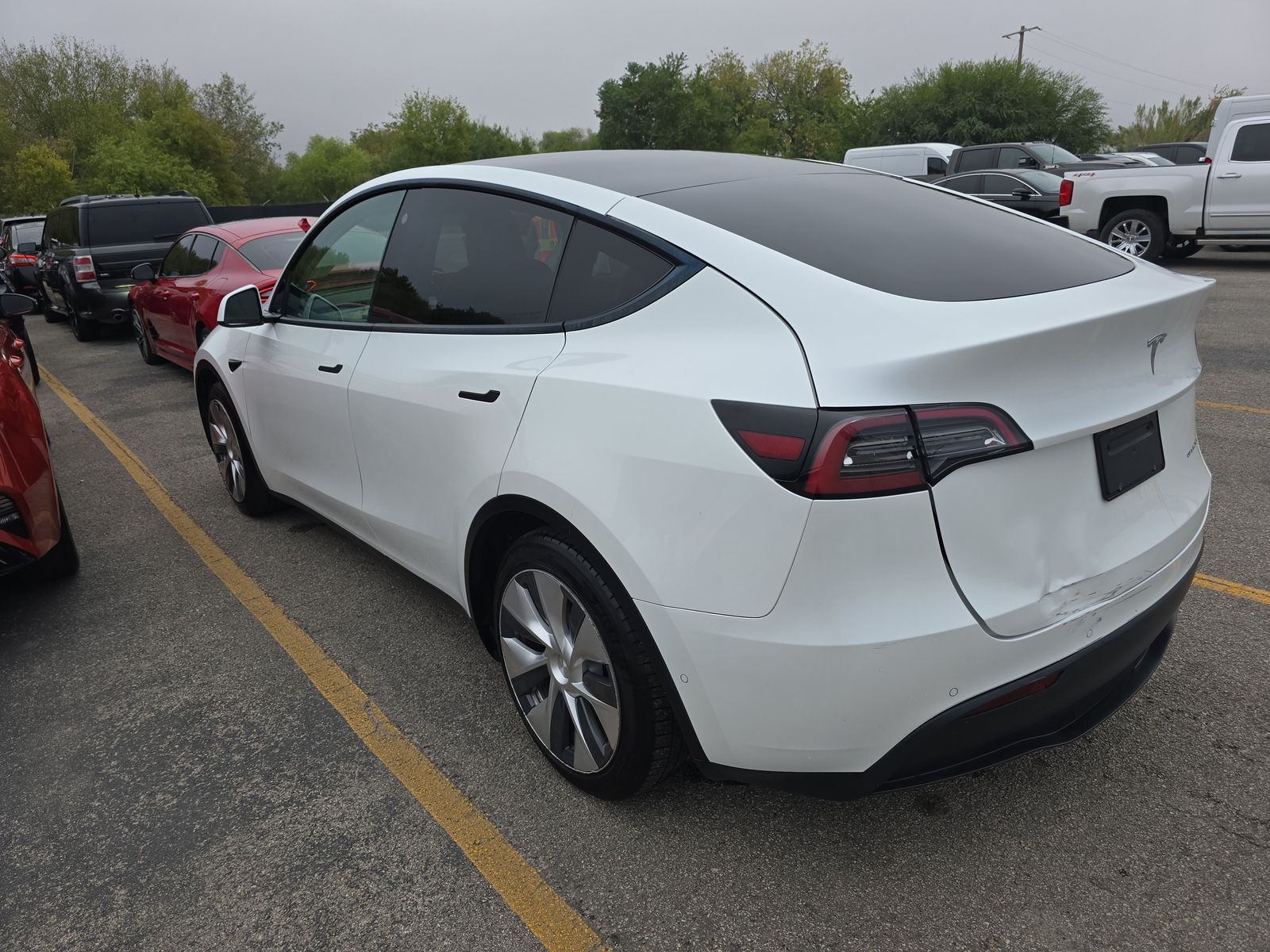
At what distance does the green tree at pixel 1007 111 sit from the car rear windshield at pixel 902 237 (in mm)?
45375

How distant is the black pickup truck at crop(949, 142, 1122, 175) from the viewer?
19.1 metres

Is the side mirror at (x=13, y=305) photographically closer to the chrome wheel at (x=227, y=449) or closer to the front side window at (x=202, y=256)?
the chrome wheel at (x=227, y=449)

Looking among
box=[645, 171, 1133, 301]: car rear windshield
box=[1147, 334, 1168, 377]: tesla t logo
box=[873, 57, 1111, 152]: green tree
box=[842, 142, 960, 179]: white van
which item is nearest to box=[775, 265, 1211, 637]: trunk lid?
box=[1147, 334, 1168, 377]: tesla t logo

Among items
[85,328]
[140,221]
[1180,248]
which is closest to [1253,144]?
[1180,248]

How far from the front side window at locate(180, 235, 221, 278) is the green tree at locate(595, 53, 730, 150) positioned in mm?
67042

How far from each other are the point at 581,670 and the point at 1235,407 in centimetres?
563

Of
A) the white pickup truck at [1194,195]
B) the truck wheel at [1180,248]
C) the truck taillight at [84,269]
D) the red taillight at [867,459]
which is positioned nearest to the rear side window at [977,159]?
the truck wheel at [1180,248]

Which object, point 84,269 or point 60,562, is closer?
point 60,562

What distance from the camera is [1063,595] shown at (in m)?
1.92

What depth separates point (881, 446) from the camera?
1.75 meters

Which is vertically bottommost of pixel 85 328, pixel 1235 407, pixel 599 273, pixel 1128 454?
pixel 1235 407

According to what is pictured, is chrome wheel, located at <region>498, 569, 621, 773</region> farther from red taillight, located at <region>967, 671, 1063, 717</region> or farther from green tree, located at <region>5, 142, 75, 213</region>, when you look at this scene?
green tree, located at <region>5, 142, 75, 213</region>

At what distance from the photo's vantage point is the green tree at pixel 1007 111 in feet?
142

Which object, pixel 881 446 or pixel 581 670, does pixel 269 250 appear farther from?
pixel 881 446
